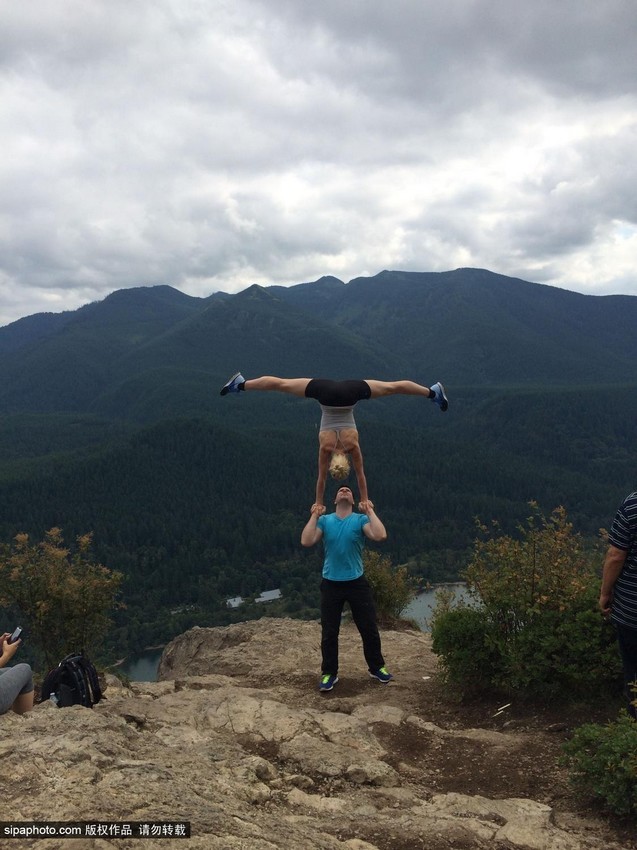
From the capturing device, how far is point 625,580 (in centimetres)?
566

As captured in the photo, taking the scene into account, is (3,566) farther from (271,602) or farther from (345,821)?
(271,602)

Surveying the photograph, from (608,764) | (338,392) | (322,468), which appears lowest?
(608,764)

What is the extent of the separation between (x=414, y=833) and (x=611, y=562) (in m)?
3.08

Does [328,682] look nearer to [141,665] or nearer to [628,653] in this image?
[628,653]

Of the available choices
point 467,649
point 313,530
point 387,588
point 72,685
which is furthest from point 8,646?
point 387,588

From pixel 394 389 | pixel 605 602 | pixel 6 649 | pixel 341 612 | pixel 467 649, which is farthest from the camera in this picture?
pixel 394 389

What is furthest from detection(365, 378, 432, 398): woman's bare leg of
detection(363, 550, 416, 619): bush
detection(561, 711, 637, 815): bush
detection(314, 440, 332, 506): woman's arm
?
detection(363, 550, 416, 619): bush

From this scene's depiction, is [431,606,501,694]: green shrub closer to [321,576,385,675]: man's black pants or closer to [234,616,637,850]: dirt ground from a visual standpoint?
[234,616,637,850]: dirt ground

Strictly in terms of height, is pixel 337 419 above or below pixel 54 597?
above

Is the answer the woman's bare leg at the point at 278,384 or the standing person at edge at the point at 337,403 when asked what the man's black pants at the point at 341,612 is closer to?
the standing person at edge at the point at 337,403

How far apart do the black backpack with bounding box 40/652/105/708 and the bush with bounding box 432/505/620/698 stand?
169 inches

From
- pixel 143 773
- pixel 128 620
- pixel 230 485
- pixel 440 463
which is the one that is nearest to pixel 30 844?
pixel 143 773

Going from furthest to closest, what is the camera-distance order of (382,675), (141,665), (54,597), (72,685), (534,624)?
(141,665) < (54,597) < (382,675) < (534,624) < (72,685)

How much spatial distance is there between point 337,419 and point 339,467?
2.71 feet
